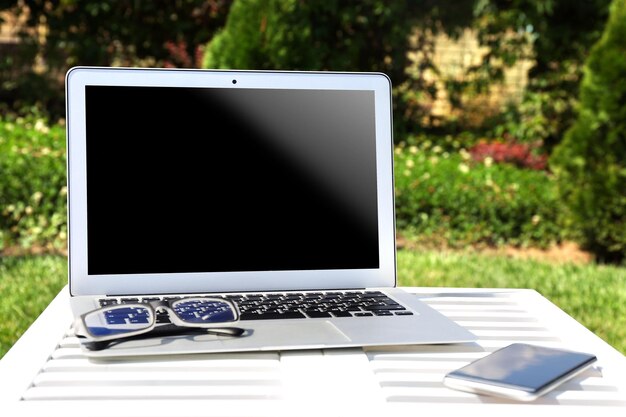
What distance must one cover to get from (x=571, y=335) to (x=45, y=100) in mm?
8524

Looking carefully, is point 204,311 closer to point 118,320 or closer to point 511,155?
point 118,320

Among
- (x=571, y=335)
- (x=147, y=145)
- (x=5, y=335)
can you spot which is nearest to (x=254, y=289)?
(x=147, y=145)

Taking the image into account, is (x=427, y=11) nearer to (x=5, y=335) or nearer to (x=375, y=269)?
(x=5, y=335)

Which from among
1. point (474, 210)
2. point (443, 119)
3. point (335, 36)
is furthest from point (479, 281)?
point (443, 119)

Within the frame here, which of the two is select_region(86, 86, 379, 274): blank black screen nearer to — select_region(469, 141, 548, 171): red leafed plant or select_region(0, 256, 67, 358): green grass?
select_region(0, 256, 67, 358): green grass

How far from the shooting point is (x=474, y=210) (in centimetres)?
723

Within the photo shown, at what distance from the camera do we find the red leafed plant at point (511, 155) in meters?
8.66

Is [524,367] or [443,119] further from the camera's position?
[443,119]

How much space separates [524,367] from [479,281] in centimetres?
390

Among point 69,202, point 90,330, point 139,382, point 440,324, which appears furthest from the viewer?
point 69,202

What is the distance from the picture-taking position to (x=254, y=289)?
1939mm

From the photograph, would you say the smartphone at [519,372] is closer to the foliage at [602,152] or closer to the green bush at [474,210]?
the foliage at [602,152]

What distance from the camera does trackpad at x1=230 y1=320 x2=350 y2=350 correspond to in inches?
59.4

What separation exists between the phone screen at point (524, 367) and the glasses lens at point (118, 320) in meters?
0.57
